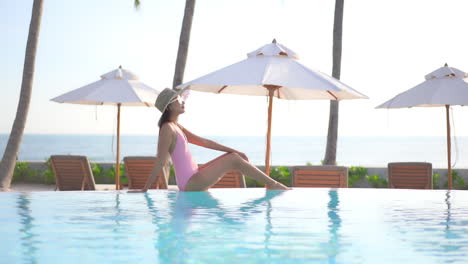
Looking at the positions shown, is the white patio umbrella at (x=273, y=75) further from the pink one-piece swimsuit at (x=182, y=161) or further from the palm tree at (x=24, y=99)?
A: the palm tree at (x=24, y=99)

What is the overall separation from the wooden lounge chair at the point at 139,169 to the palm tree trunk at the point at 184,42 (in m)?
3.86

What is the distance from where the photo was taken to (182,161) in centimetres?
832

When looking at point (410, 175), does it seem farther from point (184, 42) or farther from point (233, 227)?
point (184, 42)

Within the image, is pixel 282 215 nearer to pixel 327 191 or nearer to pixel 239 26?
pixel 327 191

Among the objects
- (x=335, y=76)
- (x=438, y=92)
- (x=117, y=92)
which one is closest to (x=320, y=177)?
(x=438, y=92)

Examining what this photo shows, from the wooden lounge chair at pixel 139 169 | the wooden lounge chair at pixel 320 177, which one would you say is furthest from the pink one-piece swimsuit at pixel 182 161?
the wooden lounge chair at pixel 139 169

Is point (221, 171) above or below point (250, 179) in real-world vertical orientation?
above

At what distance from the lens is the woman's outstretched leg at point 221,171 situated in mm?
8203

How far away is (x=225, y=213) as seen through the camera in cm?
699

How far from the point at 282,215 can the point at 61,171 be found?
20.2 feet

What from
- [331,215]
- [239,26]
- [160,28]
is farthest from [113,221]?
[239,26]

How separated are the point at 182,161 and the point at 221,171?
20.8 inches

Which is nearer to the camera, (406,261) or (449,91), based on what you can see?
(406,261)

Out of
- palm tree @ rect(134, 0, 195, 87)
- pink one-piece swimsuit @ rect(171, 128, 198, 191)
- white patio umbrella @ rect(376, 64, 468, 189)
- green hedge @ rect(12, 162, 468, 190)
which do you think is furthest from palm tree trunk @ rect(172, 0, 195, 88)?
pink one-piece swimsuit @ rect(171, 128, 198, 191)
